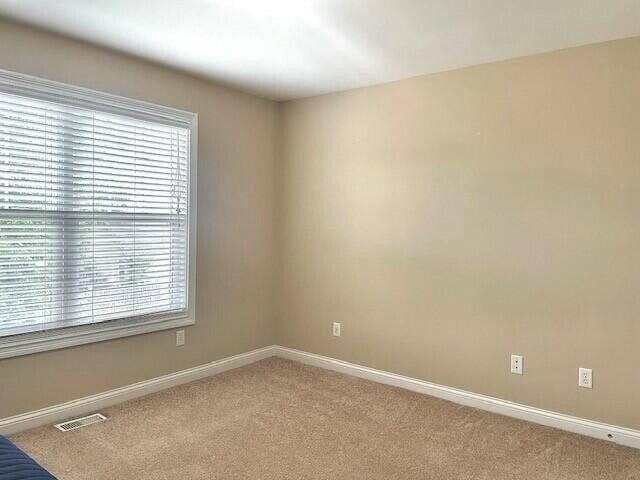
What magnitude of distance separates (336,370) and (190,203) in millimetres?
1783

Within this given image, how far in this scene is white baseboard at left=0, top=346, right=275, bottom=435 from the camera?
283 centimetres

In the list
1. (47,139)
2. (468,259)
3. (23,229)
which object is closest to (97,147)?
(47,139)

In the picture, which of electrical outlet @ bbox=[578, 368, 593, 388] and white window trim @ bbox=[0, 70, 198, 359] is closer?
white window trim @ bbox=[0, 70, 198, 359]

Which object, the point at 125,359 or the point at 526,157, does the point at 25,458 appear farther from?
the point at 526,157

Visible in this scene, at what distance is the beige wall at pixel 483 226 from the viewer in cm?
284

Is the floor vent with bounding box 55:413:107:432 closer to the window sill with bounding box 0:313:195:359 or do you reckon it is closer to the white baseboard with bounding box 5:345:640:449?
the white baseboard with bounding box 5:345:640:449

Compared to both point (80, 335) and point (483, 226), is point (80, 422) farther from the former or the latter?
point (483, 226)

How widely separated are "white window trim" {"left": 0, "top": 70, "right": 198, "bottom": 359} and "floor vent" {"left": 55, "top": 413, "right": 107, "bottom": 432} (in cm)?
45

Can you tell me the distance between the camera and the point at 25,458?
1661 millimetres

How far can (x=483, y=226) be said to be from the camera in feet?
10.8

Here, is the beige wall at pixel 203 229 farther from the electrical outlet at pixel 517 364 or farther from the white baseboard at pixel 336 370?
the electrical outlet at pixel 517 364

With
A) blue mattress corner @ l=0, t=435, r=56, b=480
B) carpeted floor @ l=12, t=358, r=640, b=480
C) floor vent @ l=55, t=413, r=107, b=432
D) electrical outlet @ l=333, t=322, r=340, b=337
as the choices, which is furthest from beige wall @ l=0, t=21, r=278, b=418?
blue mattress corner @ l=0, t=435, r=56, b=480

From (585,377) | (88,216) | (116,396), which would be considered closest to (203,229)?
(88,216)

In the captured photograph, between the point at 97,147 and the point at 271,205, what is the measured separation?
1632 millimetres
